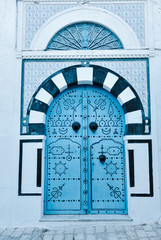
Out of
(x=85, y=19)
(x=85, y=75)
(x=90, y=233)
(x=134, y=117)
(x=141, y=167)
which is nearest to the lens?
(x=90, y=233)

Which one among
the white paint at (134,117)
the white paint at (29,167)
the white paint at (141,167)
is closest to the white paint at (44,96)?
the white paint at (29,167)

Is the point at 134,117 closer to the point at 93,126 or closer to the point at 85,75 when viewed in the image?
the point at 93,126

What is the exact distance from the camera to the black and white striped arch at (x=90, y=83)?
3076 mm

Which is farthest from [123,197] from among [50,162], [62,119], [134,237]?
[62,119]

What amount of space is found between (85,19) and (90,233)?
2.86 m

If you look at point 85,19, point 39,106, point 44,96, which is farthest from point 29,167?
point 85,19

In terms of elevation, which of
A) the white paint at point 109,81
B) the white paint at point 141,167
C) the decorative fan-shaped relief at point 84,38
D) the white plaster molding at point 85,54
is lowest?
the white paint at point 141,167

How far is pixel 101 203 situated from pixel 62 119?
4.10 ft

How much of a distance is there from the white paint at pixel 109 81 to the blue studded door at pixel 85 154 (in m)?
0.14

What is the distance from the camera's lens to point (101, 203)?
9.99ft

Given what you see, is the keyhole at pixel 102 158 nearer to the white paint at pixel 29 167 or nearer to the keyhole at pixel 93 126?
the keyhole at pixel 93 126

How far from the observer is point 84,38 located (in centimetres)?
334

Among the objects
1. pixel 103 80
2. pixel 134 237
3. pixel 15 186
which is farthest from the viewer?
pixel 103 80

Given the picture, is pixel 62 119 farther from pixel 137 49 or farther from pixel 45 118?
pixel 137 49
